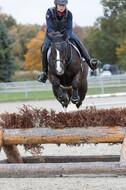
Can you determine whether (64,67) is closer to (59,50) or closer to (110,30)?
(59,50)

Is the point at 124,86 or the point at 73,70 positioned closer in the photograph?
the point at 73,70

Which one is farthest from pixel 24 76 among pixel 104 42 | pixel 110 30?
pixel 110 30

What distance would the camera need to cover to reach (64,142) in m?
4.13

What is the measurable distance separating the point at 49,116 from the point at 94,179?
39.8 inches

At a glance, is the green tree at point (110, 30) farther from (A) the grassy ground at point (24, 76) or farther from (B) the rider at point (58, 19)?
(B) the rider at point (58, 19)

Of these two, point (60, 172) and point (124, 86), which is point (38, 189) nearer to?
Result: point (60, 172)

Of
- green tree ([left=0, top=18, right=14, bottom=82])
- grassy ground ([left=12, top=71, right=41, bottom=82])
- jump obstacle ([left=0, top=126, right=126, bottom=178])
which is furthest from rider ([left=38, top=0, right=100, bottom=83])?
grassy ground ([left=12, top=71, right=41, bottom=82])

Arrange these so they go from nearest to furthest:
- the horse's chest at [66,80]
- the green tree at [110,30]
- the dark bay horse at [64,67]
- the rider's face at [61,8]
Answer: the dark bay horse at [64,67], the rider's face at [61,8], the horse's chest at [66,80], the green tree at [110,30]

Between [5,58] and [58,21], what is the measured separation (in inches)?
1266

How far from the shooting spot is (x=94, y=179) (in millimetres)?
3816

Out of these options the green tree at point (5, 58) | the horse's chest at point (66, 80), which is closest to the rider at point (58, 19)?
the horse's chest at point (66, 80)

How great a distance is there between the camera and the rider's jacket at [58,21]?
5.80 metres

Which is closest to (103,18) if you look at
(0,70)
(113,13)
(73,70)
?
(113,13)

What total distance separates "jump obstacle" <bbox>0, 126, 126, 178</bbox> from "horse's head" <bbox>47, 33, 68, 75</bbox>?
A: 155cm
